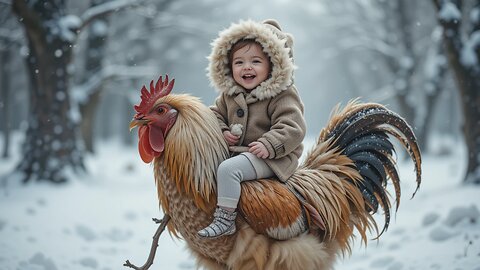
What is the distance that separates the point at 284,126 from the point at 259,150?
22 centimetres

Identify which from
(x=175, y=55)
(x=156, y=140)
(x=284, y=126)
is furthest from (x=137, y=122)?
(x=175, y=55)

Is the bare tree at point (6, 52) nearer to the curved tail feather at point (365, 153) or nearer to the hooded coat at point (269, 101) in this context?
the hooded coat at point (269, 101)

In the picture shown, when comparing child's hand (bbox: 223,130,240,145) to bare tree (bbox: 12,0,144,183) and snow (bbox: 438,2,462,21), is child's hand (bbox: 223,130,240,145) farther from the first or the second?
bare tree (bbox: 12,0,144,183)

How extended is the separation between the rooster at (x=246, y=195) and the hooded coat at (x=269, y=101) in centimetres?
16

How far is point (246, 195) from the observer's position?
277 centimetres

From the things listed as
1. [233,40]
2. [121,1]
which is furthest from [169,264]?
[121,1]

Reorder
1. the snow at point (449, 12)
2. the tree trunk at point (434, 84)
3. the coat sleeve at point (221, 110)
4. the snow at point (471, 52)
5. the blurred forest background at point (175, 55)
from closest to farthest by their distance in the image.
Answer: the coat sleeve at point (221, 110)
the snow at point (471, 52)
the snow at point (449, 12)
the blurred forest background at point (175, 55)
the tree trunk at point (434, 84)

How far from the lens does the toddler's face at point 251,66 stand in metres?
2.92

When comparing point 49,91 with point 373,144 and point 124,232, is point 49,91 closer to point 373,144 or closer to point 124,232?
point 124,232

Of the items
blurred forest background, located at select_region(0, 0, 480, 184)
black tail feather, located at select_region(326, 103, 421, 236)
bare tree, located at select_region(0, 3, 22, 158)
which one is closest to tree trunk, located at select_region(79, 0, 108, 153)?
blurred forest background, located at select_region(0, 0, 480, 184)

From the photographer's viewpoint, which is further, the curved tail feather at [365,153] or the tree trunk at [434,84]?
the tree trunk at [434,84]

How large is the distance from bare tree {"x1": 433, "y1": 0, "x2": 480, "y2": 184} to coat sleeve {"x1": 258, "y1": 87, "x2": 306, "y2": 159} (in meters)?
4.79

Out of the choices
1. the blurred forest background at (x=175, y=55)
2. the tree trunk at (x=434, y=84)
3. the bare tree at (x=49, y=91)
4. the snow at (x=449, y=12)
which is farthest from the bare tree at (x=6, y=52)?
the tree trunk at (x=434, y=84)

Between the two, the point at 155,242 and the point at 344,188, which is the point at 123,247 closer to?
the point at 155,242
